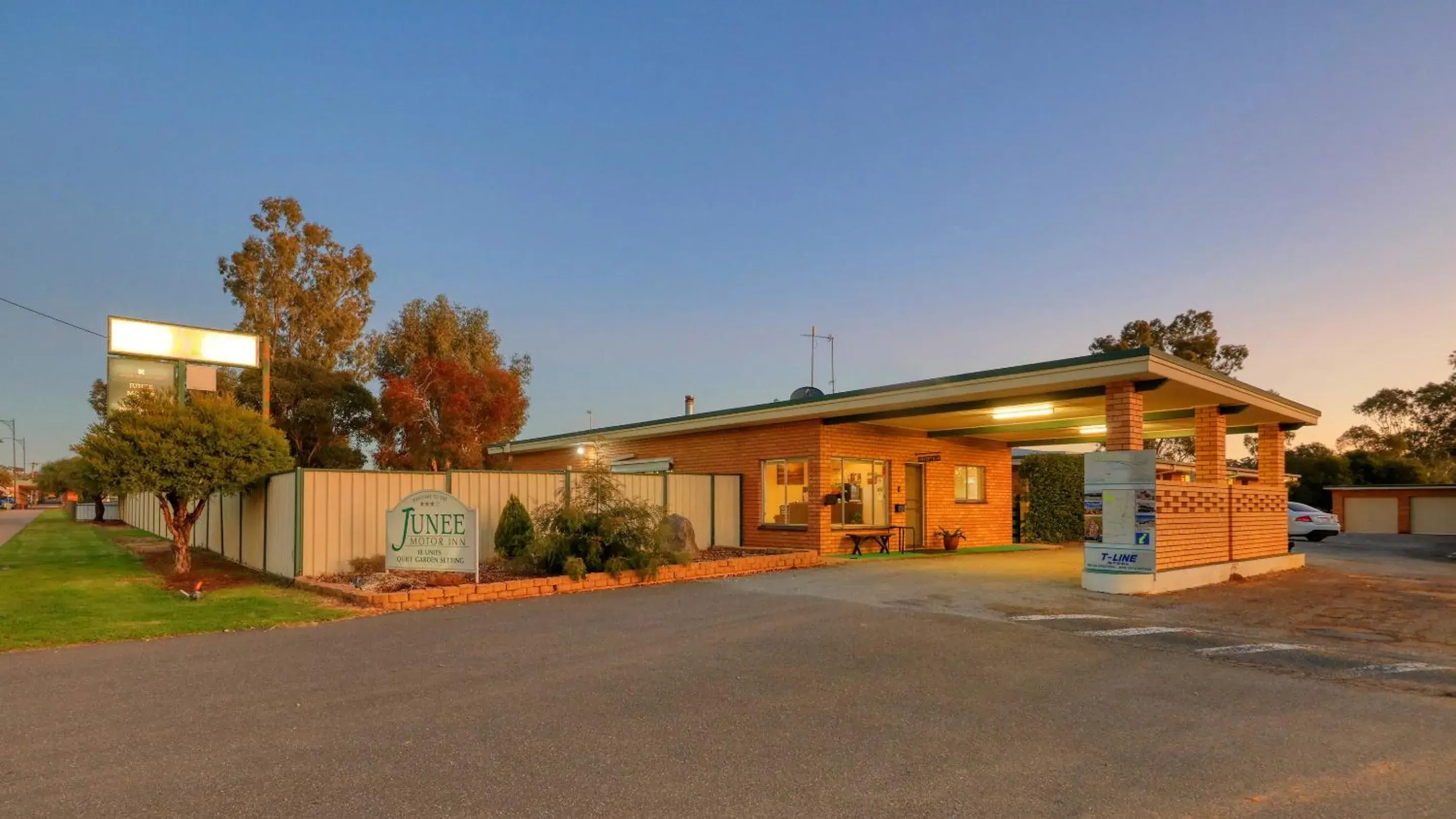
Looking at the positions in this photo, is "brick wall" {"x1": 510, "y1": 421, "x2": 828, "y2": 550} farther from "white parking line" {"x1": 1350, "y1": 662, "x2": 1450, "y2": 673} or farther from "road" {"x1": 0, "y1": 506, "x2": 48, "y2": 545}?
"road" {"x1": 0, "y1": 506, "x2": 48, "y2": 545}

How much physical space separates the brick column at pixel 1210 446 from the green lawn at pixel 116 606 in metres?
14.0

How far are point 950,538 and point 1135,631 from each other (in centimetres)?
1093

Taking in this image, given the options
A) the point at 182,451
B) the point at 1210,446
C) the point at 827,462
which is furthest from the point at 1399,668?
the point at 182,451

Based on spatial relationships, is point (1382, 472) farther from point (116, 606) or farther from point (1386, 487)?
point (116, 606)

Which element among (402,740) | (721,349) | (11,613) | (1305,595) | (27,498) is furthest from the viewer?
(27,498)

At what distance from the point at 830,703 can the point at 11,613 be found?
31.8 ft

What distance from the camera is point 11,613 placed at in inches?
362

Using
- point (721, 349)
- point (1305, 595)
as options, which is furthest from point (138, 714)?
point (721, 349)

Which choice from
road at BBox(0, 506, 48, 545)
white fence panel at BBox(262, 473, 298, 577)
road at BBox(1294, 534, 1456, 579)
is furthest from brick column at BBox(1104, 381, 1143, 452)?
road at BBox(0, 506, 48, 545)

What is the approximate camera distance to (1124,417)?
38.9 feet

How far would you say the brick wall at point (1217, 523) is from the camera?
12.0m

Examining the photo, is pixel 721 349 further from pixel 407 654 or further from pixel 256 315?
pixel 407 654

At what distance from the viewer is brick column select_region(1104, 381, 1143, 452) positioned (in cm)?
1181

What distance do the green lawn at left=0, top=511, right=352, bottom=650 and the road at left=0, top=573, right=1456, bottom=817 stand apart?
2.77 feet
